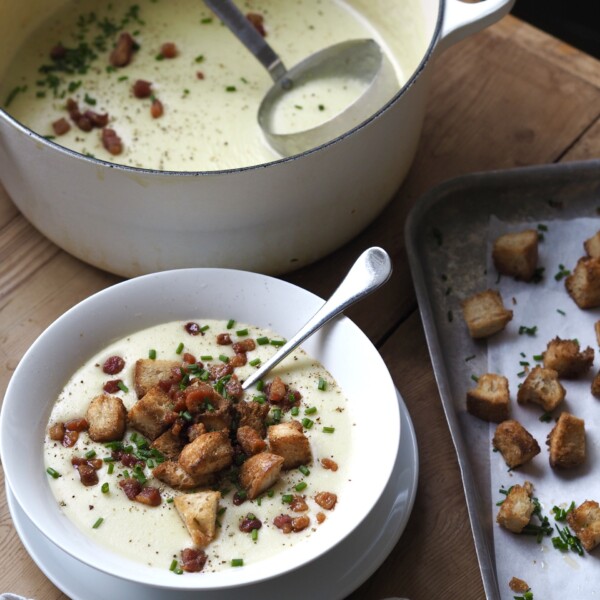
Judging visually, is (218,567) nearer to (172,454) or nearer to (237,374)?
(172,454)

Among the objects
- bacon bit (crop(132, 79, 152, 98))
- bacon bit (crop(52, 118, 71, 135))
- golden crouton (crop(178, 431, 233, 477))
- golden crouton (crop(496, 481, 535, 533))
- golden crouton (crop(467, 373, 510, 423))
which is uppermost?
bacon bit (crop(52, 118, 71, 135))

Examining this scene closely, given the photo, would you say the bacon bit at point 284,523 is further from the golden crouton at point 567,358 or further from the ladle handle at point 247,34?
the ladle handle at point 247,34

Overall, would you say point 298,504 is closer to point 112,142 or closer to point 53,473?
point 53,473

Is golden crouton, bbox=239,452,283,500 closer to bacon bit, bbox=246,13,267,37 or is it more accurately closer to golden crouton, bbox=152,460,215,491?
golden crouton, bbox=152,460,215,491

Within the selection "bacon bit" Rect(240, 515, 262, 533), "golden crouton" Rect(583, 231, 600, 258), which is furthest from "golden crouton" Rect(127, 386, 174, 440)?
"golden crouton" Rect(583, 231, 600, 258)

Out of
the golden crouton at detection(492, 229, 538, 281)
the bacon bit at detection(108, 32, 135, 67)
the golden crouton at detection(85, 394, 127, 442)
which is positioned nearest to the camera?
the golden crouton at detection(85, 394, 127, 442)

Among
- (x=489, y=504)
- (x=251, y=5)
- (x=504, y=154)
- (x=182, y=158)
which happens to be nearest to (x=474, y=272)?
(x=504, y=154)

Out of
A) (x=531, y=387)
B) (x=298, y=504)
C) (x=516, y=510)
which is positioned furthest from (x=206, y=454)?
(x=531, y=387)
